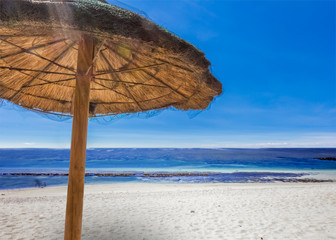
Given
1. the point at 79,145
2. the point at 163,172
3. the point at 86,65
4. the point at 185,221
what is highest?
the point at 86,65

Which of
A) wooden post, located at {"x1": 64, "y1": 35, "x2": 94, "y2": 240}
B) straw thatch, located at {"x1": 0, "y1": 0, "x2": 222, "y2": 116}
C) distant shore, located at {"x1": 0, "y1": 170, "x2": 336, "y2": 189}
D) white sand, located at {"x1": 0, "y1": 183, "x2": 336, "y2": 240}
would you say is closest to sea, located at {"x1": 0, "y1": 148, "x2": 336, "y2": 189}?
distant shore, located at {"x1": 0, "y1": 170, "x2": 336, "y2": 189}

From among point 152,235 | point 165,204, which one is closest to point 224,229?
point 152,235

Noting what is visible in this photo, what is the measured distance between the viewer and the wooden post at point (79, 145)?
193cm

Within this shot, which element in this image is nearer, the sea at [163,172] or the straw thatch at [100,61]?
the straw thatch at [100,61]

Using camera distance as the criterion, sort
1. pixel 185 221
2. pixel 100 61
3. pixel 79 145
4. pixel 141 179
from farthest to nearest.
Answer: pixel 141 179, pixel 185 221, pixel 100 61, pixel 79 145

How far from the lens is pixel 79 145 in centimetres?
197

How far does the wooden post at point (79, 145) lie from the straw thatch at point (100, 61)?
4.7 inches

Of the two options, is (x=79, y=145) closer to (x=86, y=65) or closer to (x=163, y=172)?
(x=86, y=65)

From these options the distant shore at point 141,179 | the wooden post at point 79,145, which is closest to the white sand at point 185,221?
the wooden post at point 79,145

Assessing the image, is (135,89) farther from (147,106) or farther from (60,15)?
(60,15)

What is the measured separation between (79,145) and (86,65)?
0.73 m

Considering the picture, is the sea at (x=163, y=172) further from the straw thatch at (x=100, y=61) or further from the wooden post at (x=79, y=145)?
the wooden post at (x=79, y=145)

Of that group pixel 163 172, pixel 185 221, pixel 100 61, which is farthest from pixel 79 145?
pixel 163 172

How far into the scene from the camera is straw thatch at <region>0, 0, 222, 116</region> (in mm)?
1262
